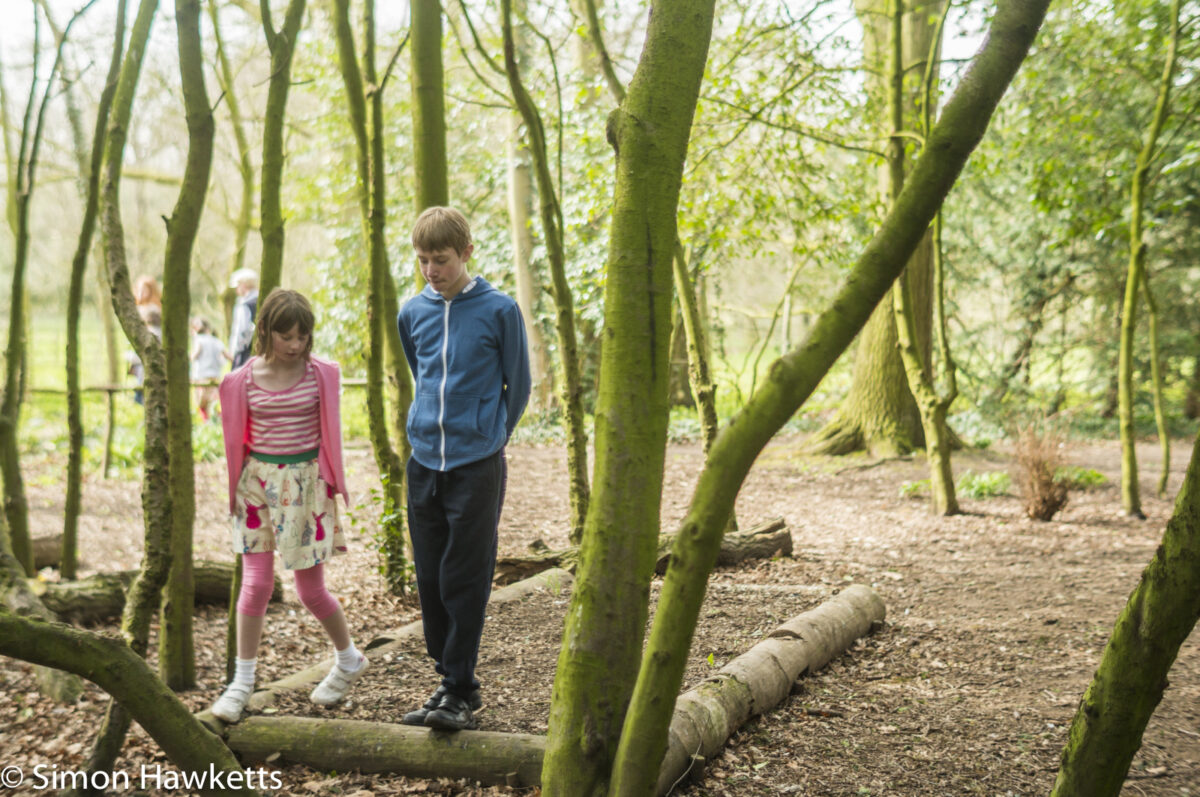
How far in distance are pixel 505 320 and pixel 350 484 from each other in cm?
732

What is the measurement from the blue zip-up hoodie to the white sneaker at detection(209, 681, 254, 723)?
3.68 feet

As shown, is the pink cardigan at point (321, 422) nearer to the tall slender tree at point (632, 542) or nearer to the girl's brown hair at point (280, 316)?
the girl's brown hair at point (280, 316)

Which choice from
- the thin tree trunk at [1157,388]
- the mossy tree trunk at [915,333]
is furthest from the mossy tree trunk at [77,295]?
the thin tree trunk at [1157,388]

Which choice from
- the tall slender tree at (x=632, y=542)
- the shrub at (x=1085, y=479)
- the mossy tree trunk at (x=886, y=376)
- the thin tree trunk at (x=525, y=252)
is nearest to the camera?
the tall slender tree at (x=632, y=542)

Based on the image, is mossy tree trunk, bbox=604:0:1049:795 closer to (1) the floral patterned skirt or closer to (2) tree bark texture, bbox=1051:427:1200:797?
(2) tree bark texture, bbox=1051:427:1200:797

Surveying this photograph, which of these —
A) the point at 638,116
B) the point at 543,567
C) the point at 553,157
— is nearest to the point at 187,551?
the point at 543,567

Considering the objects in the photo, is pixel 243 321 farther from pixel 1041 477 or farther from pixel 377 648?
pixel 1041 477

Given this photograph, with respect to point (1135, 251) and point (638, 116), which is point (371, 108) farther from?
point (1135, 251)

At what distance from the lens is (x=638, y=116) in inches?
89.0

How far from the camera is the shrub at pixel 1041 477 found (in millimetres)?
7590

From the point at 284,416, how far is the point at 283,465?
0.64ft

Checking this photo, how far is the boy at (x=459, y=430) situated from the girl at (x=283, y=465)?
1.70 feet

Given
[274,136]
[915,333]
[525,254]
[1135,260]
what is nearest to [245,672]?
[274,136]

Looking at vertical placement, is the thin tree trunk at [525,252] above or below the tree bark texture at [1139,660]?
above
